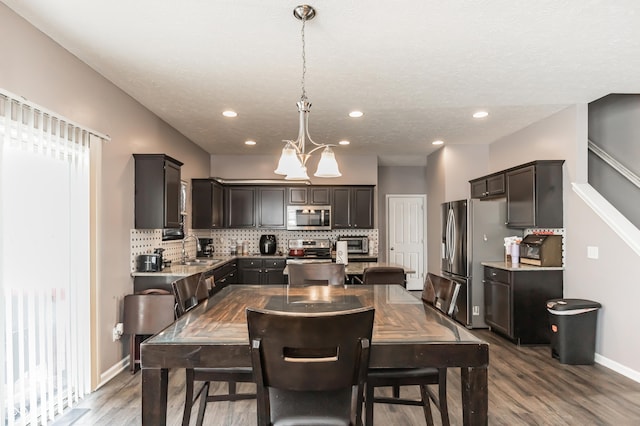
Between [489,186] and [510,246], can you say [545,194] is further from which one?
[489,186]

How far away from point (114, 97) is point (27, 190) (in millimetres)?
1398

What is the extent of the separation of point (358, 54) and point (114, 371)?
3.42m

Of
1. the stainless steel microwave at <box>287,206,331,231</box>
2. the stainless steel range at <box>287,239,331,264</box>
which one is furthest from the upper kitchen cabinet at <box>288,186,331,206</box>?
the stainless steel range at <box>287,239,331,264</box>

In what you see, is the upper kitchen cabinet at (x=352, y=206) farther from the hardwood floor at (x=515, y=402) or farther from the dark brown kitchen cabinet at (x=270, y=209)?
the hardwood floor at (x=515, y=402)

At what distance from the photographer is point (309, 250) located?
6520 mm

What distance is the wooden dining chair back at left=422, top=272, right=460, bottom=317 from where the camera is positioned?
2.22 meters

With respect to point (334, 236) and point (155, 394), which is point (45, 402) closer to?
point (155, 394)

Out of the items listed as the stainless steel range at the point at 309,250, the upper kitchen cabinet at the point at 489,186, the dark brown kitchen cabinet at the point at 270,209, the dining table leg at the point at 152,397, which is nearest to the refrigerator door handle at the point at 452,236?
the upper kitchen cabinet at the point at 489,186

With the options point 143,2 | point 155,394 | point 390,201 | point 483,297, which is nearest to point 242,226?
point 390,201

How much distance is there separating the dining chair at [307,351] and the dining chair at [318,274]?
1741mm

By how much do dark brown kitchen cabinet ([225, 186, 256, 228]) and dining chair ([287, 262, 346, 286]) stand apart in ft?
11.7

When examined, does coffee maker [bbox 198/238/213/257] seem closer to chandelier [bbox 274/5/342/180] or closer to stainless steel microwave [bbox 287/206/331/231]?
stainless steel microwave [bbox 287/206/331/231]

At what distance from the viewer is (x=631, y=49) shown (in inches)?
111

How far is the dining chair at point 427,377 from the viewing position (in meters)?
→ 2.01
